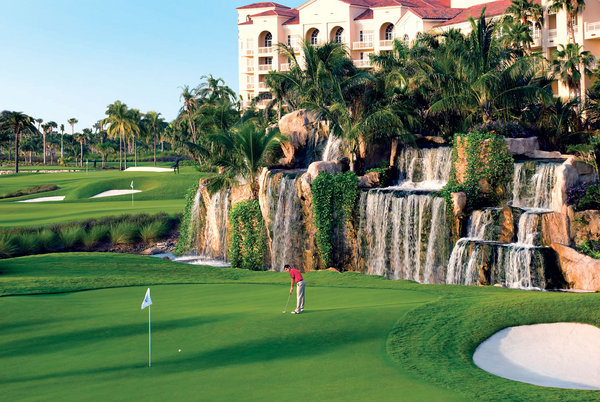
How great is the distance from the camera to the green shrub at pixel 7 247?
3541 centimetres

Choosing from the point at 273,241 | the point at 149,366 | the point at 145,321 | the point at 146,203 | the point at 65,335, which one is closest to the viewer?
the point at 149,366

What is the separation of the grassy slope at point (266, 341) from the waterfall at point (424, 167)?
467 inches

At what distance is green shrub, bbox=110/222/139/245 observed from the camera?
4166cm

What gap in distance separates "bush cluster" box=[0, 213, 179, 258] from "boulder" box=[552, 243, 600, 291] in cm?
2756

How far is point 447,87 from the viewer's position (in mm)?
34531

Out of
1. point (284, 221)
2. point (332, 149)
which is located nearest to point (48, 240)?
point (284, 221)

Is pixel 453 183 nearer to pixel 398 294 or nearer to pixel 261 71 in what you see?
pixel 398 294

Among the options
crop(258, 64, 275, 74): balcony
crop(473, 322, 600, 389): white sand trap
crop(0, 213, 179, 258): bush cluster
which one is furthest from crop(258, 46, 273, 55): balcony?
crop(473, 322, 600, 389): white sand trap

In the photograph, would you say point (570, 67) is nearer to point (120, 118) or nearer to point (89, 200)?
point (89, 200)

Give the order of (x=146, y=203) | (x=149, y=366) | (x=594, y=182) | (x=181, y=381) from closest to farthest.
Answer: (x=181, y=381) → (x=149, y=366) → (x=594, y=182) → (x=146, y=203)

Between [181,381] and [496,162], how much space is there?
20.8m

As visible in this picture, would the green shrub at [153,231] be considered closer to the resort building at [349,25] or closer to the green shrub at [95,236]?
the green shrub at [95,236]

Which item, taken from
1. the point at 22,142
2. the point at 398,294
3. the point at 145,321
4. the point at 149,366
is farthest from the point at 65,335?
the point at 22,142

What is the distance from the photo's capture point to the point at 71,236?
3978cm
